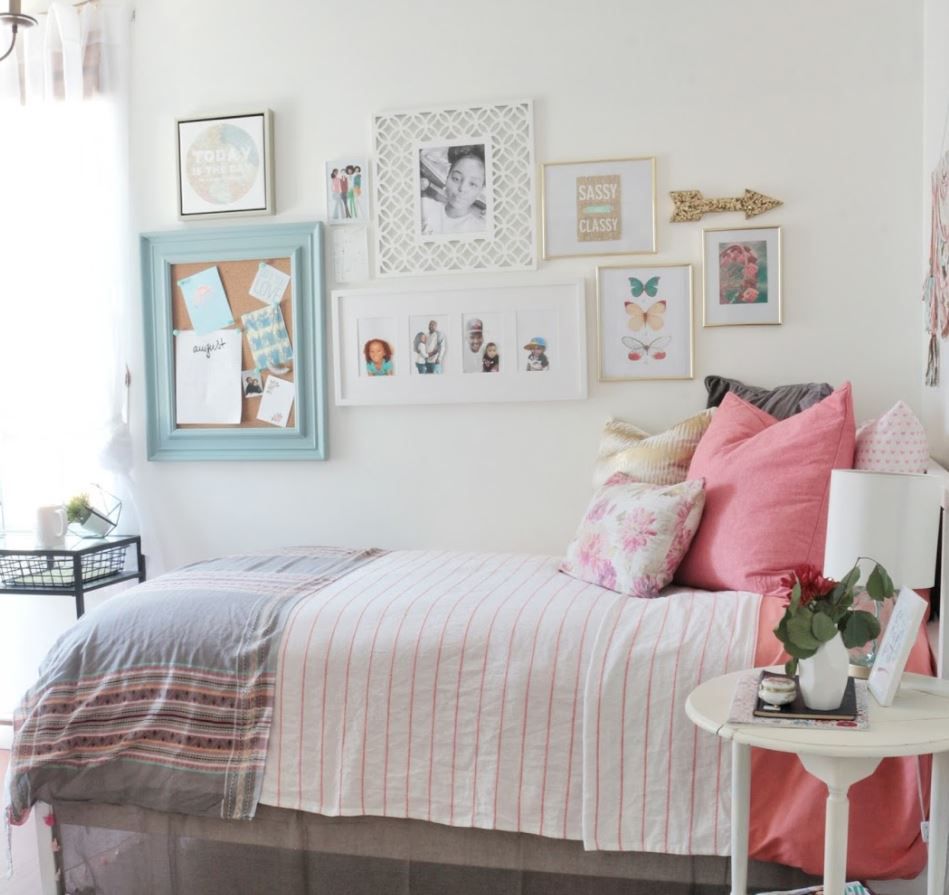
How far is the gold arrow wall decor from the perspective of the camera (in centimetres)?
287

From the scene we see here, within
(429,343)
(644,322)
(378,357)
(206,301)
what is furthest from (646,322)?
(206,301)

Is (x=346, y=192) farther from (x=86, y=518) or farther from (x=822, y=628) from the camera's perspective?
(x=822, y=628)

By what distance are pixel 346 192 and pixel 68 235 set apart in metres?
0.94

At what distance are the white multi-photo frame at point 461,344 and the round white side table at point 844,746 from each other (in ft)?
4.85

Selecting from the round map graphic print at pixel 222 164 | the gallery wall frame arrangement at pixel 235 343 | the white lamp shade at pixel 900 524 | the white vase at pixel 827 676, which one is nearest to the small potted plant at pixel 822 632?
the white vase at pixel 827 676

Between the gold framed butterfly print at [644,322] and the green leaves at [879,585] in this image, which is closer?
the green leaves at [879,585]

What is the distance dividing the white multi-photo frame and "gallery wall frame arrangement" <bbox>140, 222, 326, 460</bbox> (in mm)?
114

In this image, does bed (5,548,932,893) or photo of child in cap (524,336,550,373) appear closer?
bed (5,548,932,893)

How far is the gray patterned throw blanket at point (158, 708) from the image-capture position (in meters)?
2.11

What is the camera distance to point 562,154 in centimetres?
302

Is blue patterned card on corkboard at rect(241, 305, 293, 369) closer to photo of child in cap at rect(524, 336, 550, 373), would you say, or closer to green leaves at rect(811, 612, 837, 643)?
photo of child in cap at rect(524, 336, 550, 373)

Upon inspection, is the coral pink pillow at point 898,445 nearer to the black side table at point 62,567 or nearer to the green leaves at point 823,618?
the green leaves at point 823,618

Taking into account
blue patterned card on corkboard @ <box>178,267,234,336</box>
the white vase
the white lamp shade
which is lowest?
the white vase

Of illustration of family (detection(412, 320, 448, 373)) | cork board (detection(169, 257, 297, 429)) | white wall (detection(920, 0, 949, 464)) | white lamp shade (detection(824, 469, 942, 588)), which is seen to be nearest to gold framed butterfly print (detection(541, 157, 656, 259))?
illustration of family (detection(412, 320, 448, 373))
